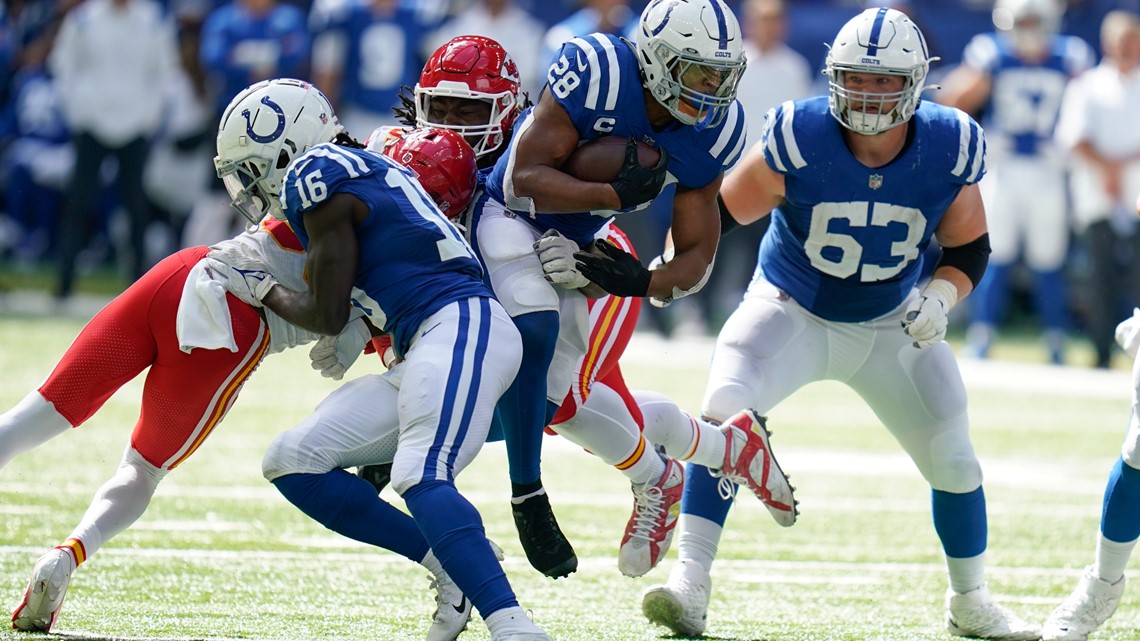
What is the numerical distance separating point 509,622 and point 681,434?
Answer: 1108 mm

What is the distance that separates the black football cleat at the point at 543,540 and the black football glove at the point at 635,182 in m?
0.73

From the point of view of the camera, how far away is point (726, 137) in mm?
4113

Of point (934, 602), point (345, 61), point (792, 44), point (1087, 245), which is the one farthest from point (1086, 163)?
point (934, 602)

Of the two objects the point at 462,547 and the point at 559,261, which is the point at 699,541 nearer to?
the point at 559,261

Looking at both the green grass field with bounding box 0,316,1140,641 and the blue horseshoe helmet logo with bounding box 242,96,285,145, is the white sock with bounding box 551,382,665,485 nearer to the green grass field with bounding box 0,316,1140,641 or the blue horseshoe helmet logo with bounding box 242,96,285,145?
the green grass field with bounding box 0,316,1140,641

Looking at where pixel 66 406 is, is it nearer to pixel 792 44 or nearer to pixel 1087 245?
pixel 1087 245

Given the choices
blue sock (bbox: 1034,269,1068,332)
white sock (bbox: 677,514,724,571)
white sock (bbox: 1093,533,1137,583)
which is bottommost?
blue sock (bbox: 1034,269,1068,332)

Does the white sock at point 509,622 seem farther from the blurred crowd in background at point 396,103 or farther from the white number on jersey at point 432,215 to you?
the blurred crowd in background at point 396,103

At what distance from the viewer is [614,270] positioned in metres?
4.03

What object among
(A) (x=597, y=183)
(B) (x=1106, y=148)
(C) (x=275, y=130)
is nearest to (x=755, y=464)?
(A) (x=597, y=183)

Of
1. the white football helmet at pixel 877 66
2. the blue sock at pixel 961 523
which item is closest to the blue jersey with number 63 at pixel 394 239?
the white football helmet at pixel 877 66

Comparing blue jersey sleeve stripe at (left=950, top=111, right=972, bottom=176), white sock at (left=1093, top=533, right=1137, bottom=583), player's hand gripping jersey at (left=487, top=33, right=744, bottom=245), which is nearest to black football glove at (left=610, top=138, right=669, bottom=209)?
player's hand gripping jersey at (left=487, top=33, right=744, bottom=245)

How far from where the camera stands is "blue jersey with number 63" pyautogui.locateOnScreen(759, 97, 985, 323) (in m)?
4.34

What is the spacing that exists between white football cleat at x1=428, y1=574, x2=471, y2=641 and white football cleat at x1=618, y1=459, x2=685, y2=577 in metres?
0.64
